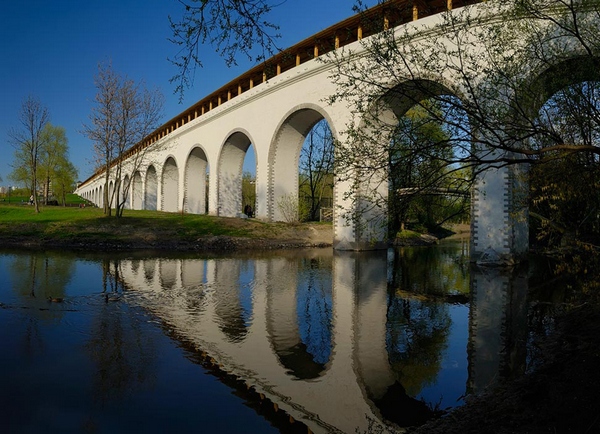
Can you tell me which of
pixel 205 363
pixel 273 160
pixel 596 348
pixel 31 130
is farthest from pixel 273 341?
pixel 31 130

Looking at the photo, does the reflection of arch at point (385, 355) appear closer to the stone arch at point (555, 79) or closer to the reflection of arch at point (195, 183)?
the stone arch at point (555, 79)

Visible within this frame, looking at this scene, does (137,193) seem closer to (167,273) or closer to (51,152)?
(51,152)

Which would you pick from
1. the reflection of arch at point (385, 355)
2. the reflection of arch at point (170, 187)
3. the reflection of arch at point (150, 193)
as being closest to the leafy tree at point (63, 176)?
the reflection of arch at point (150, 193)

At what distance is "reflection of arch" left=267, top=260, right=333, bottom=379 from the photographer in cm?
510

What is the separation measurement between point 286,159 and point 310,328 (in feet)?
60.8

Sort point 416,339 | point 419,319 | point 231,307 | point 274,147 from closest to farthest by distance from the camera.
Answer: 1. point 416,339
2. point 419,319
3. point 231,307
4. point 274,147

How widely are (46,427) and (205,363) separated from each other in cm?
173

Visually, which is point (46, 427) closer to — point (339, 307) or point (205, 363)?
point (205, 363)

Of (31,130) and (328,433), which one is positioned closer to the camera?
(328,433)

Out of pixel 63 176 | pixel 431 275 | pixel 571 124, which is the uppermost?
pixel 63 176

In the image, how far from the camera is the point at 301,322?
6.98 m

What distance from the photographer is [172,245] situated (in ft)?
61.6

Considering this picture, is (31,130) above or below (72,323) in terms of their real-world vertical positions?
above

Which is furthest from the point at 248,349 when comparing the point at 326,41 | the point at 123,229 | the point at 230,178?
the point at 230,178
